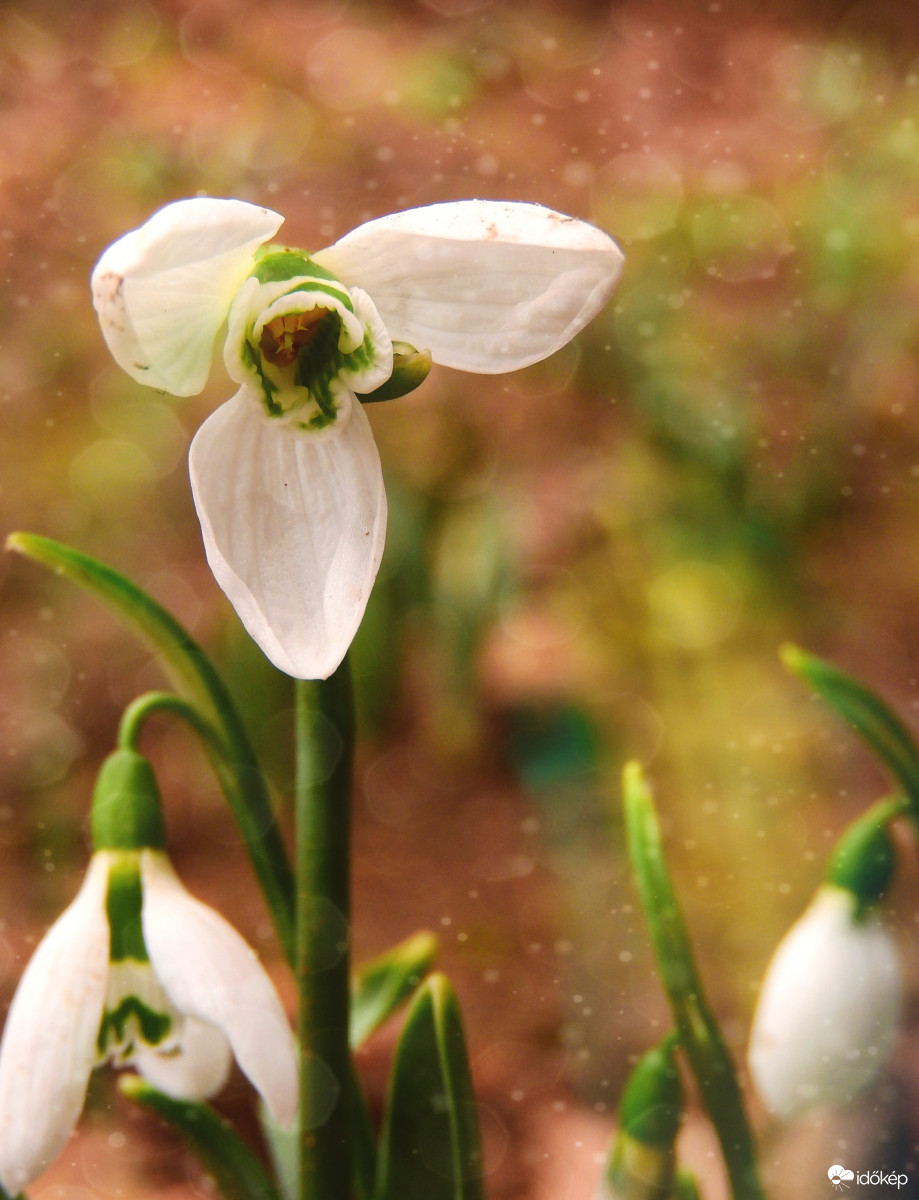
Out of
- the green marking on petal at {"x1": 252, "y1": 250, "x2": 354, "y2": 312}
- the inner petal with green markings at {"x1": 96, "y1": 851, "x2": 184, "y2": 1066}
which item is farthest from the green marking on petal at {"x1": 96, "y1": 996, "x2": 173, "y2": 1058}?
the green marking on petal at {"x1": 252, "y1": 250, "x2": 354, "y2": 312}

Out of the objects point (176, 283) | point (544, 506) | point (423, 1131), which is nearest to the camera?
point (176, 283)

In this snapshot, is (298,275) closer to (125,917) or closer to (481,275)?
(481,275)

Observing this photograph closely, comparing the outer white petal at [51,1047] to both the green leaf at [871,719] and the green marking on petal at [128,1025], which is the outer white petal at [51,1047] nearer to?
the green marking on petal at [128,1025]

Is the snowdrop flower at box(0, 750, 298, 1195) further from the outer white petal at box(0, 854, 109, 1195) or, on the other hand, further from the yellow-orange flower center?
the yellow-orange flower center

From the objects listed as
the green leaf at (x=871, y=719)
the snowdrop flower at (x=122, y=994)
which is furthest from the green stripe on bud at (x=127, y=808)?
the green leaf at (x=871, y=719)

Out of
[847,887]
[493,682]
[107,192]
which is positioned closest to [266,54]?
[107,192]

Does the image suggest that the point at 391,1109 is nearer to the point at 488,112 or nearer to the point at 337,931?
the point at 337,931

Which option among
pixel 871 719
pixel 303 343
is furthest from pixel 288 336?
pixel 871 719
